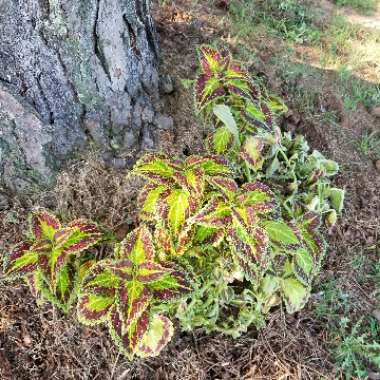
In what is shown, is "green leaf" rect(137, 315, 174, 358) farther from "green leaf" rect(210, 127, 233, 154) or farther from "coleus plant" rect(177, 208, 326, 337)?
"green leaf" rect(210, 127, 233, 154)

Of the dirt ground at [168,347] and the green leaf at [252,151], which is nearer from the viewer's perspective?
the dirt ground at [168,347]

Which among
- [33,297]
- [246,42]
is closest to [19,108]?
[33,297]

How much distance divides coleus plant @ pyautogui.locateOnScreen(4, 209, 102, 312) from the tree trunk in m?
0.32

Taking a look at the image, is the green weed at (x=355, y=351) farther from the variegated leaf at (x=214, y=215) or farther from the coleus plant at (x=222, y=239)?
the variegated leaf at (x=214, y=215)

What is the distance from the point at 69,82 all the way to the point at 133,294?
90 centimetres

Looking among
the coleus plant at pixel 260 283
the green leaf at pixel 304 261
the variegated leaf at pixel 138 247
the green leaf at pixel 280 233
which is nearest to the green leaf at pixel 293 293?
the coleus plant at pixel 260 283

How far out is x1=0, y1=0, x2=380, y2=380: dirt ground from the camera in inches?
73.8

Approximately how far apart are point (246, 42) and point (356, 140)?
2.85 feet

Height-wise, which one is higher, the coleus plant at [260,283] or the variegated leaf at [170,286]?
the variegated leaf at [170,286]

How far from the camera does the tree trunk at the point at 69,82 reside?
1.78 metres

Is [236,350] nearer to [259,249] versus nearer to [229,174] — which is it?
[259,249]

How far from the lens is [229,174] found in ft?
5.93

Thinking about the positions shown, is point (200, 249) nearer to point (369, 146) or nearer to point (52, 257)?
point (52, 257)

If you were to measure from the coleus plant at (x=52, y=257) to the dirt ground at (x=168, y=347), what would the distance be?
0.20 m
